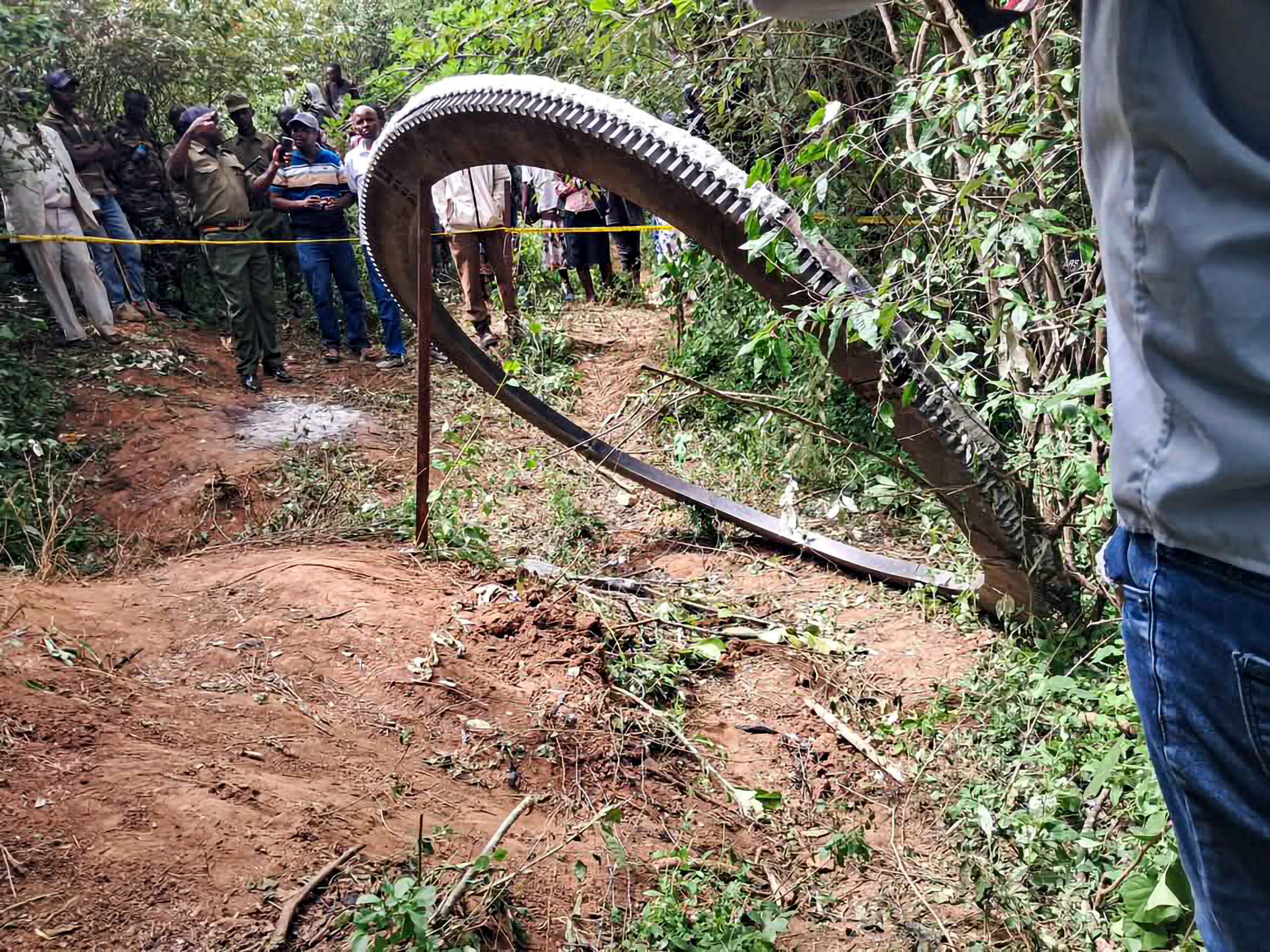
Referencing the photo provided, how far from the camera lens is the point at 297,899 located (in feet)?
7.16

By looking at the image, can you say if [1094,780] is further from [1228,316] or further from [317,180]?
[317,180]

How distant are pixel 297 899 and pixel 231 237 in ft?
23.7

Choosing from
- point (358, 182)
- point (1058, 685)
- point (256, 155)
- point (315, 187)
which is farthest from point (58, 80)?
point (1058, 685)

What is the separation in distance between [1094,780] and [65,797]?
2573mm

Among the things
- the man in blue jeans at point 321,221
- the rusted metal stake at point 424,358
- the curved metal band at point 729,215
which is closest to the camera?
the curved metal band at point 729,215

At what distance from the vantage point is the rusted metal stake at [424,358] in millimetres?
4395

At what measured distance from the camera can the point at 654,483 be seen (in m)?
5.17

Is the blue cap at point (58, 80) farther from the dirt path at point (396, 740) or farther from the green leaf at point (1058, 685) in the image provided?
the green leaf at point (1058, 685)

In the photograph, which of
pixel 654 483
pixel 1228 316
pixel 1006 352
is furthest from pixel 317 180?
pixel 1228 316

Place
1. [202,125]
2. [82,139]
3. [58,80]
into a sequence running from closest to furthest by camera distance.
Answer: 1. [202,125]
2. [58,80]
3. [82,139]

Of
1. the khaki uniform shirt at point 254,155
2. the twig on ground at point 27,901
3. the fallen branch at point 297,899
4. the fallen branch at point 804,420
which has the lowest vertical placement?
the fallen branch at point 297,899

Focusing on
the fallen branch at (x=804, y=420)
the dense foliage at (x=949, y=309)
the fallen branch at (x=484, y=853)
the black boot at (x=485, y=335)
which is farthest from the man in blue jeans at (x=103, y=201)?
the fallen branch at (x=484, y=853)

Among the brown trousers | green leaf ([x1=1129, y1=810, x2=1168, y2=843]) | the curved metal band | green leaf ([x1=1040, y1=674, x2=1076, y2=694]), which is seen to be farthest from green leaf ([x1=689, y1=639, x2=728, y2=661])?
the brown trousers

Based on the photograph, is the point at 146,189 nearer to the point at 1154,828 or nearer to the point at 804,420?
the point at 804,420
